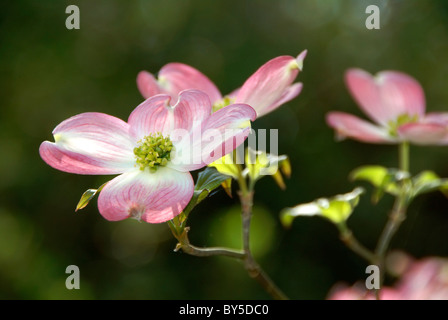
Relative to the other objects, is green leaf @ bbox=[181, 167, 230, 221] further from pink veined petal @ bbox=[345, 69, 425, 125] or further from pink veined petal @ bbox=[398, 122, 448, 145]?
pink veined petal @ bbox=[345, 69, 425, 125]

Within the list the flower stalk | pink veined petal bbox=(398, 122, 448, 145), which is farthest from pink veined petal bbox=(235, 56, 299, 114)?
pink veined petal bbox=(398, 122, 448, 145)

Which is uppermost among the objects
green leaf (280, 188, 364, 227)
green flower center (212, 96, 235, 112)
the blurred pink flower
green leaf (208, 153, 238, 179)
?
green flower center (212, 96, 235, 112)

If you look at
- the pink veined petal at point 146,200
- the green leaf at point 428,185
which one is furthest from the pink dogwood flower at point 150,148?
the green leaf at point 428,185

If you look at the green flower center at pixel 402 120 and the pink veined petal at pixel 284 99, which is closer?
the pink veined petal at pixel 284 99

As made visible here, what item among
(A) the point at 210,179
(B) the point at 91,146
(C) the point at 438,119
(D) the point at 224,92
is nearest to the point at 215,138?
(A) the point at 210,179

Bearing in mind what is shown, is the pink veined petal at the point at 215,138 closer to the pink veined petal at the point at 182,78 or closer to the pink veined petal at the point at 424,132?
the pink veined petal at the point at 182,78
